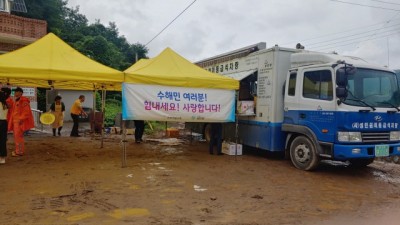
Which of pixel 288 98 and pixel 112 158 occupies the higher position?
pixel 288 98

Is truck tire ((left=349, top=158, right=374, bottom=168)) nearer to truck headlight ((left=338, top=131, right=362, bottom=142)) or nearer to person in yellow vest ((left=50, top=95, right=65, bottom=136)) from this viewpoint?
truck headlight ((left=338, top=131, right=362, bottom=142))

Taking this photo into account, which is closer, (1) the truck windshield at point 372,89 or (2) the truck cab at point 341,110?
(2) the truck cab at point 341,110

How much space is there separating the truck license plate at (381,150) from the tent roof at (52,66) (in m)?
5.90

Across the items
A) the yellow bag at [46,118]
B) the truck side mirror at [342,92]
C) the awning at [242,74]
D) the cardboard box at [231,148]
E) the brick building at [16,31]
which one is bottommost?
the cardboard box at [231,148]

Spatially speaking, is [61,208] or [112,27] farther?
[112,27]

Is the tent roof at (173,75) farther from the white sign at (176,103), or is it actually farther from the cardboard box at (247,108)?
the cardboard box at (247,108)

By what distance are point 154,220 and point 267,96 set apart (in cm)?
551

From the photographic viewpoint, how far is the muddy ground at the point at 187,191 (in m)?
4.95

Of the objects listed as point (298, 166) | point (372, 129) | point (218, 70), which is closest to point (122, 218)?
point (298, 166)

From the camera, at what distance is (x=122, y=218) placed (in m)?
4.77

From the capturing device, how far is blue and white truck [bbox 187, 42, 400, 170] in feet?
23.5

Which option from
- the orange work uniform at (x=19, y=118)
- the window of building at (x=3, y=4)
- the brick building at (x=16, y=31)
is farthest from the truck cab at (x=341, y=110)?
the window of building at (x=3, y=4)

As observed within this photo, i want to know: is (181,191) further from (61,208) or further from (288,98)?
(288,98)

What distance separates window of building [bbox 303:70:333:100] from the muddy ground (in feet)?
6.03
